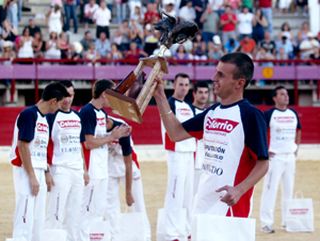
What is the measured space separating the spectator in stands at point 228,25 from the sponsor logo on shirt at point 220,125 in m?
20.1

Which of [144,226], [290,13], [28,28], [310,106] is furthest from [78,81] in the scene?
[144,226]

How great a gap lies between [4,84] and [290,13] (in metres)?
9.46

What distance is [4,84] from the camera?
25094 mm

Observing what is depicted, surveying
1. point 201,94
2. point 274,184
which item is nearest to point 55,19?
point 274,184

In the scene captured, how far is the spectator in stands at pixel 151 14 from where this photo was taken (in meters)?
27.2

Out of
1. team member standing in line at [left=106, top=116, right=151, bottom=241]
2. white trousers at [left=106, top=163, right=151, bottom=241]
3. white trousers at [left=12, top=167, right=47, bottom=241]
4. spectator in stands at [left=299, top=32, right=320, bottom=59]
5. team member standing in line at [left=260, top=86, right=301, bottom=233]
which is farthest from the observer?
spectator in stands at [left=299, top=32, right=320, bottom=59]

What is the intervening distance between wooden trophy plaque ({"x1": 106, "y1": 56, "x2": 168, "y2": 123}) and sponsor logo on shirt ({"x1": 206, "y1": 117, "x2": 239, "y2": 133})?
534 millimetres

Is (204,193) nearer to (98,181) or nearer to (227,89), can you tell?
(227,89)

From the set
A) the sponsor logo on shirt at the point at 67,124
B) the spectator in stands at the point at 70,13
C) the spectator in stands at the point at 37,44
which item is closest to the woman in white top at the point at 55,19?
the spectator in stands at the point at 70,13

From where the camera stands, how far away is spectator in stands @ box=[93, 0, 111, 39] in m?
26.6

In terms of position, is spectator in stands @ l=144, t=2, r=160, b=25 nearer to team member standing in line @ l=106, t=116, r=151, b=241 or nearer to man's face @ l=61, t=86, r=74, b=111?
team member standing in line @ l=106, t=116, r=151, b=241

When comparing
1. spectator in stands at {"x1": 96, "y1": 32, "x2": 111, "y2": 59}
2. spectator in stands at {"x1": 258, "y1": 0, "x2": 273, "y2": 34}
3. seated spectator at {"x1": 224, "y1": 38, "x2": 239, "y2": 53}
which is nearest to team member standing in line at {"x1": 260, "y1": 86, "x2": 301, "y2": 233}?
spectator in stands at {"x1": 96, "y1": 32, "x2": 111, "y2": 59}

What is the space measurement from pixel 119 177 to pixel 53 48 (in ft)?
41.3

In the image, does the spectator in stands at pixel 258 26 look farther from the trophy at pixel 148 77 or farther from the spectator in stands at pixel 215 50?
the trophy at pixel 148 77
